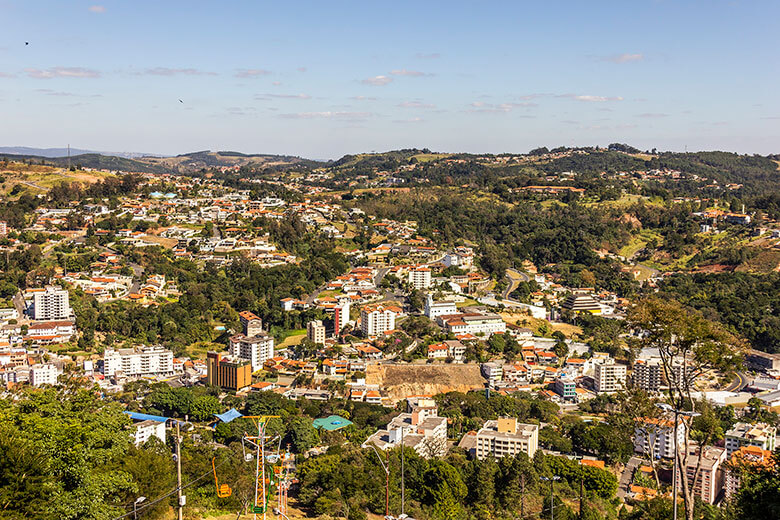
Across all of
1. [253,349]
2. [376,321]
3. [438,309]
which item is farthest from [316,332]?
[438,309]

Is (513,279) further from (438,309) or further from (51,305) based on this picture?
(51,305)

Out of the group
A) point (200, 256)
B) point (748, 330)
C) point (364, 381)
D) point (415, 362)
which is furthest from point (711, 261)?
point (200, 256)

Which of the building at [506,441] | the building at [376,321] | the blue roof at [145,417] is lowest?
the blue roof at [145,417]

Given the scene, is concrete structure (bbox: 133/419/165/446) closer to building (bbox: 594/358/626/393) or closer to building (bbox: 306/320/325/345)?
building (bbox: 306/320/325/345)

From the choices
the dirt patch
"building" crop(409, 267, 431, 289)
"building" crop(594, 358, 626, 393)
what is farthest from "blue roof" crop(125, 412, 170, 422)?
"building" crop(409, 267, 431, 289)

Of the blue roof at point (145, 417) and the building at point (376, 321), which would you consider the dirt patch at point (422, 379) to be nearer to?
the building at point (376, 321)

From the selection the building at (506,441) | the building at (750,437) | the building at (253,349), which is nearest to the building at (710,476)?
the building at (750,437)

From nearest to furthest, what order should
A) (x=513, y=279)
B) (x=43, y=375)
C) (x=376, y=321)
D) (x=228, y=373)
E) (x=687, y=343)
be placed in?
1. (x=687, y=343)
2. (x=43, y=375)
3. (x=228, y=373)
4. (x=376, y=321)
5. (x=513, y=279)
